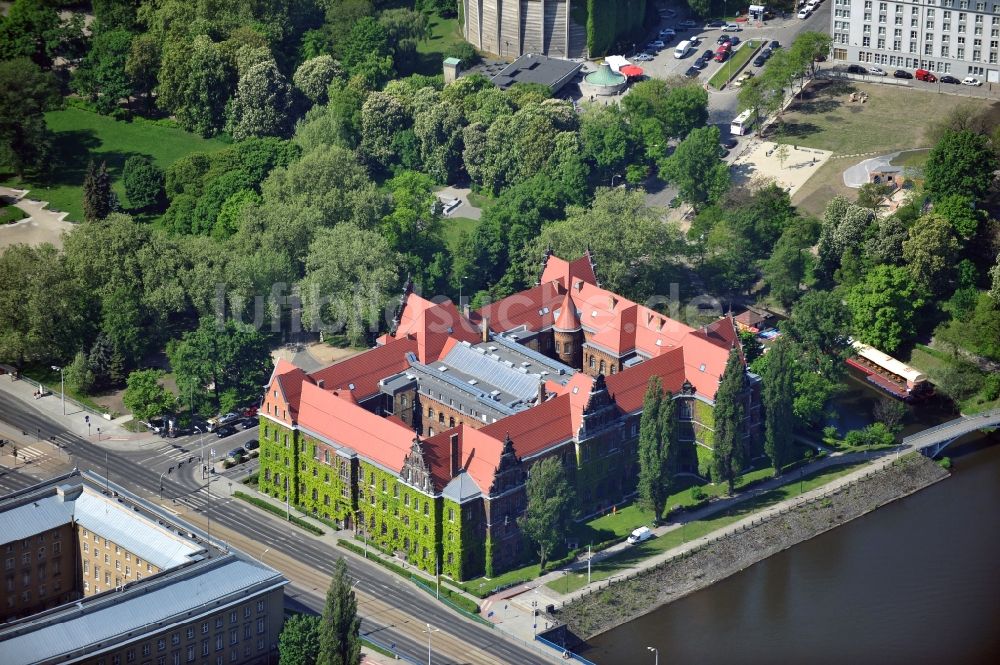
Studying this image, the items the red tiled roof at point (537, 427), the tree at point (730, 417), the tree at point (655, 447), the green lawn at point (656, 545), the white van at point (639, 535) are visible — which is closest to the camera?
the green lawn at point (656, 545)

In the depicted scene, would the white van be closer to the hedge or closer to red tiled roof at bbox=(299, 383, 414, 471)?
red tiled roof at bbox=(299, 383, 414, 471)

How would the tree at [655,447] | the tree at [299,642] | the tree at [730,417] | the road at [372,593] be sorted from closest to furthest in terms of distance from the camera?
the tree at [299,642] → the road at [372,593] → the tree at [655,447] → the tree at [730,417]

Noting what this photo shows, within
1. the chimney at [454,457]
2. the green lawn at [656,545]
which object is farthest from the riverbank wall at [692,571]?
the chimney at [454,457]

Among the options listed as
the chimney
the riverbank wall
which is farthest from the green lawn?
the chimney

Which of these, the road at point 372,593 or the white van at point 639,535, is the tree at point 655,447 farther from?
the road at point 372,593

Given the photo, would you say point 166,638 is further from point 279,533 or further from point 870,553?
point 870,553

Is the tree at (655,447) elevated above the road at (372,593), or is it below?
above

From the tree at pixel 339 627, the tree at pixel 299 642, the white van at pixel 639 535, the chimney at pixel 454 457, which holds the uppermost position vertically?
the chimney at pixel 454 457

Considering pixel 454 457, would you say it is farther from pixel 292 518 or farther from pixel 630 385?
pixel 630 385
